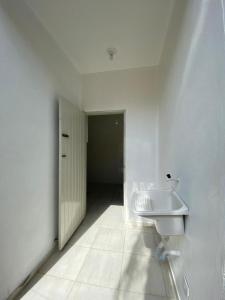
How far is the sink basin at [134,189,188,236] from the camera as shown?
1.05 metres

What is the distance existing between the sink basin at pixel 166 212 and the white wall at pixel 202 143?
6 cm

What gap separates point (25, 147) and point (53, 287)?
135cm

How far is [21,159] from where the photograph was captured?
4.54ft

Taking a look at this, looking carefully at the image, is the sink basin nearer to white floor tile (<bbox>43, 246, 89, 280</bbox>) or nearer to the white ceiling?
white floor tile (<bbox>43, 246, 89, 280</bbox>)

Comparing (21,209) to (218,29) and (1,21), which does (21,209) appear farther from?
(218,29)

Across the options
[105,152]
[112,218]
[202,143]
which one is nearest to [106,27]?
[202,143]

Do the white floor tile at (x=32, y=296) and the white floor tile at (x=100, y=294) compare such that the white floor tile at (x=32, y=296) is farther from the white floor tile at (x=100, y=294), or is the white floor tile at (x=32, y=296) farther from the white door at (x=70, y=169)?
the white door at (x=70, y=169)

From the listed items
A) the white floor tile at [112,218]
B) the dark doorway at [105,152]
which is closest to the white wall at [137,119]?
the white floor tile at [112,218]

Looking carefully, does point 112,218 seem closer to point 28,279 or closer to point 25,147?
point 28,279

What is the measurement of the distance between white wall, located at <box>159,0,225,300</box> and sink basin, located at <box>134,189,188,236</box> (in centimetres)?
6

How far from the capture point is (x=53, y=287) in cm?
137

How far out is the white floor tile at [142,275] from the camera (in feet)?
4.53

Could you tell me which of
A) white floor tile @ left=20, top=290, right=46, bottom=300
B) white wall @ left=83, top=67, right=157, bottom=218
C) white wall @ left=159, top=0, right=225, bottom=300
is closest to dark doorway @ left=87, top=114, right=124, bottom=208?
white wall @ left=83, top=67, right=157, bottom=218

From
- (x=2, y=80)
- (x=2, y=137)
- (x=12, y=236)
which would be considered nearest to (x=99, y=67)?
(x=2, y=80)
